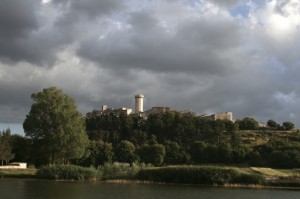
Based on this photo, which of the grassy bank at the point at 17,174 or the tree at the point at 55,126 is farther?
the tree at the point at 55,126

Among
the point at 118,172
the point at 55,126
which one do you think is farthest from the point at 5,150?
the point at 118,172

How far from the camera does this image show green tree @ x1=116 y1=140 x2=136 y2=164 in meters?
112

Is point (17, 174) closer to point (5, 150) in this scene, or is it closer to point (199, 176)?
point (5, 150)

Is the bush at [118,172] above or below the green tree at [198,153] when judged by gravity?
below

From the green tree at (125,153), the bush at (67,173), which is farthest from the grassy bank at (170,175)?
the green tree at (125,153)

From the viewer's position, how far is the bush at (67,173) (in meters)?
72.1

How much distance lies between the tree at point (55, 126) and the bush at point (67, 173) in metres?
8.69

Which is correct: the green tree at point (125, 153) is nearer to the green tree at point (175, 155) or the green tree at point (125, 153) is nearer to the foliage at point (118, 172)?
the green tree at point (175, 155)

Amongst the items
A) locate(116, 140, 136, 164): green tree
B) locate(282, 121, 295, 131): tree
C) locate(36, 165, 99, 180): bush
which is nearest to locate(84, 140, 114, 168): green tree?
locate(116, 140, 136, 164): green tree

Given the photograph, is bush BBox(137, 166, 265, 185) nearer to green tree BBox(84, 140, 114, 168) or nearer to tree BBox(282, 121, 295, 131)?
green tree BBox(84, 140, 114, 168)

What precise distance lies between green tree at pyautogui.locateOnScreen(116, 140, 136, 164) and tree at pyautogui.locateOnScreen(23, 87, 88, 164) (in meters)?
29.0

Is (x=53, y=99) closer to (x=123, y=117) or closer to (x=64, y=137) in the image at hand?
(x=64, y=137)

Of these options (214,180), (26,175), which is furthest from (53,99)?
(214,180)

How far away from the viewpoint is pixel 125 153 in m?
114
